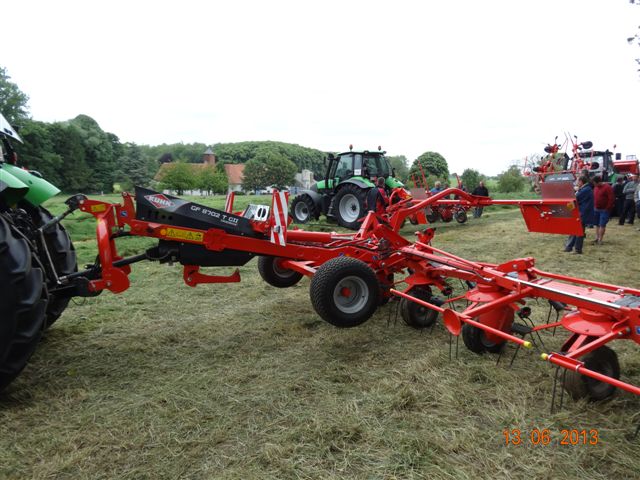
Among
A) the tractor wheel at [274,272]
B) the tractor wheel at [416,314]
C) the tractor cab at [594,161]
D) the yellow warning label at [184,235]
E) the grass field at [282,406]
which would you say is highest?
the tractor cab at [594,161]

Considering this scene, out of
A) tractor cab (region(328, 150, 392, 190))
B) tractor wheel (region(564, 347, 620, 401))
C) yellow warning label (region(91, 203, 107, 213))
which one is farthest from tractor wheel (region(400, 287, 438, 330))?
tractor cab (region(328, 150, 392, 190))

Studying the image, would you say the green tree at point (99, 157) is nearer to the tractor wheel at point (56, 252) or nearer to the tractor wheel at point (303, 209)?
the tractor wheel at point (303, 209)

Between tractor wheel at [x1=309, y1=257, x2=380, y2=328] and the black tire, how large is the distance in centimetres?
911

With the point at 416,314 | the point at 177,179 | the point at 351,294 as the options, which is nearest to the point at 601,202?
the point at 416,314

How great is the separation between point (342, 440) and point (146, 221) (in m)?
2.20

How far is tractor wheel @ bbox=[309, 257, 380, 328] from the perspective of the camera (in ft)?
11.4

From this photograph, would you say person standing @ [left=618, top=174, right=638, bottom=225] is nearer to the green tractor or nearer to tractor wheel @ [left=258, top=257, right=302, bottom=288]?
the green tractor

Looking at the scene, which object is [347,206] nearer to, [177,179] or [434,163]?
[177,179]

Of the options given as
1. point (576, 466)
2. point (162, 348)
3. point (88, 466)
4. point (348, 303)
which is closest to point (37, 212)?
point (162, 348)

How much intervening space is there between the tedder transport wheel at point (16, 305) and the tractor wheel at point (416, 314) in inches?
118

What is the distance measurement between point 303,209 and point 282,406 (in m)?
10.4

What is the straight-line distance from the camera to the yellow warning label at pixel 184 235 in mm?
3418

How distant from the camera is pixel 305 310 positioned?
190 inches
